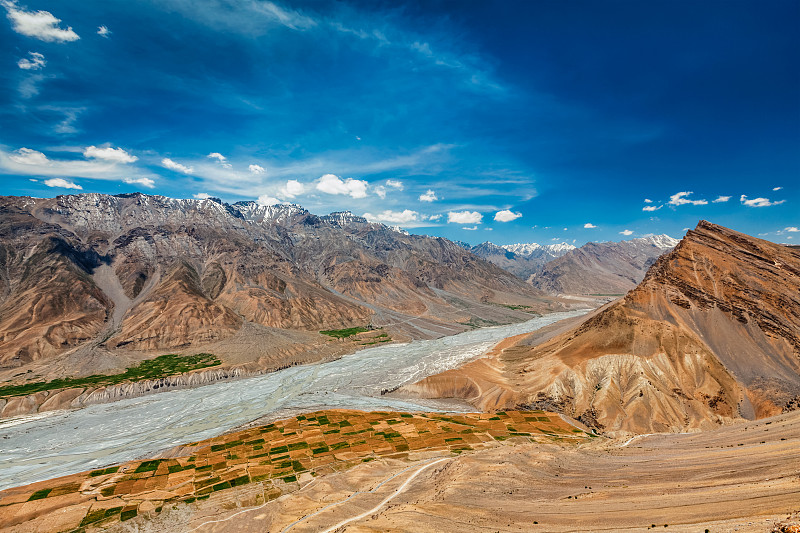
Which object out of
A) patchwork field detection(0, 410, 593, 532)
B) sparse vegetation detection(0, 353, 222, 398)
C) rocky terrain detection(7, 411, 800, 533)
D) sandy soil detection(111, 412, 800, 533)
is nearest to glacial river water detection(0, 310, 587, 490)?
patchwork field detection(0, 410, 593, 532)

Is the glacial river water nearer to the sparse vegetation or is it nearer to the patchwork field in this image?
the patchwork field

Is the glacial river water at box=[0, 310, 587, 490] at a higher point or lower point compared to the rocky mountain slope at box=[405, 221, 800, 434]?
lower

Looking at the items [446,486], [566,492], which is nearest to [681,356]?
[566,492]

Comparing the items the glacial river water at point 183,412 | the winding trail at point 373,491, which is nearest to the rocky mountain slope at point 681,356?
the glacial river water at point 183,412

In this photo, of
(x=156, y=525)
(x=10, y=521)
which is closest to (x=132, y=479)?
(x=10, y=521)

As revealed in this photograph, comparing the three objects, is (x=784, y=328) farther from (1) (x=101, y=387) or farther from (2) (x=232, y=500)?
(1) (x=101, y=387)

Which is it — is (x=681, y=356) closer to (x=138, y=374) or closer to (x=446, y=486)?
(x=446, y=486)
